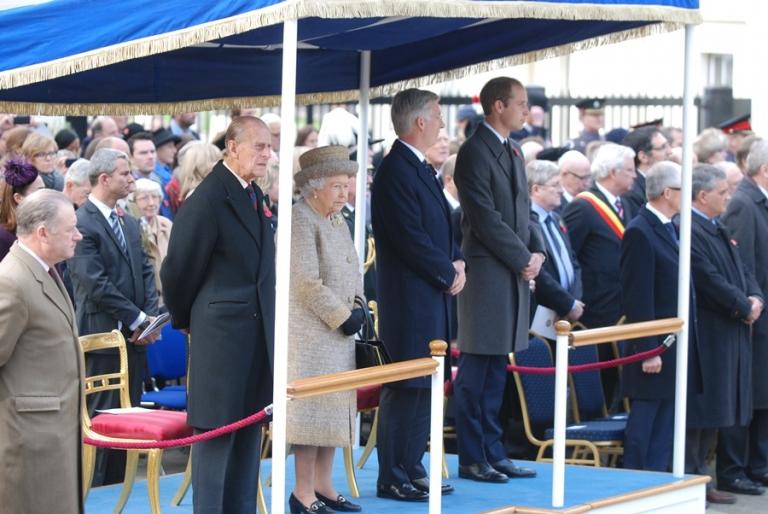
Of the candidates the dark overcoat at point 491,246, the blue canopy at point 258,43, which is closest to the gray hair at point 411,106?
the blue canopy at point 258,43

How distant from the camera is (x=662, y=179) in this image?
359 inches

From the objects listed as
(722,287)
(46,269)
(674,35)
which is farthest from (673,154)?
(674,35)

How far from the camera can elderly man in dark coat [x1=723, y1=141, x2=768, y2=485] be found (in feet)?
33.3

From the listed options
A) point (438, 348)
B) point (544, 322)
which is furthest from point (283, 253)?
point (544, 322)

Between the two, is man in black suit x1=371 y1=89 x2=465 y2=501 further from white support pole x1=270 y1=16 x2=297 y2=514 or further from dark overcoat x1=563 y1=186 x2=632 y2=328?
dark overcoat x1=563 y1=186 x2=632 y2=328

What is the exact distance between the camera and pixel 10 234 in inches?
287

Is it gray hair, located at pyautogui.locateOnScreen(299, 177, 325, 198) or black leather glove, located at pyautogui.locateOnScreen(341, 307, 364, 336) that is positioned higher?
gray hair, located at pyautogui.locateOnScreen(299, 177, 325, 198)

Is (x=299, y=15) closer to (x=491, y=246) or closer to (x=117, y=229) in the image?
(x=491, y=246)

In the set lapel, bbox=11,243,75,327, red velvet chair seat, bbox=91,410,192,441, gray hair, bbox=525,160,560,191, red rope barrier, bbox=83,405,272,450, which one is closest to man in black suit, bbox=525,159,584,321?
gray hair, bbox=525,160,560,191

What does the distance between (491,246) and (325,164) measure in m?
1.27

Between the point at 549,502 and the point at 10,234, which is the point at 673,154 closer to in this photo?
the point at 549,502

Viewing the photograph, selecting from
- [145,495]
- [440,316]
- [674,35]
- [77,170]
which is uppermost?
[674,35]

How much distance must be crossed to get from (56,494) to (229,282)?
1.20 m

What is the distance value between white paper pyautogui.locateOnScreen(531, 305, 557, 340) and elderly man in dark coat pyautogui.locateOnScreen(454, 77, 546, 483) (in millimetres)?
1373
